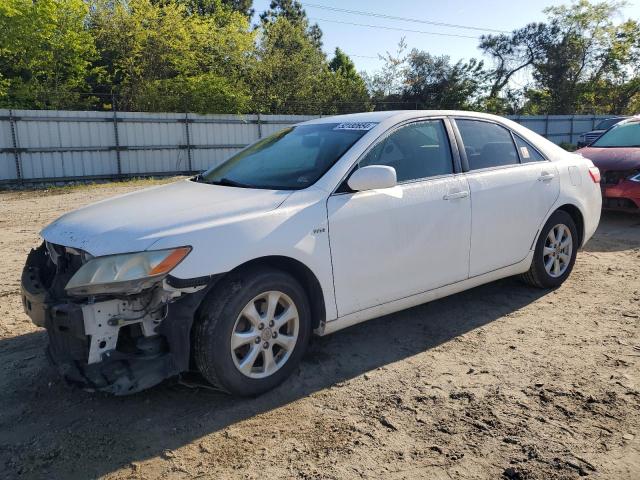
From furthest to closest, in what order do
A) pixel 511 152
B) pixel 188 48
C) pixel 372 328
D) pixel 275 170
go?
pixel 188 48
pixel 511 152
pixel 372 328
pixel 275 170

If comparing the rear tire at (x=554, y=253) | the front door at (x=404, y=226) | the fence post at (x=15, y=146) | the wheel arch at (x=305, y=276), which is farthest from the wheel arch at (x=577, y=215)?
the fence post at (x=15, y=146)

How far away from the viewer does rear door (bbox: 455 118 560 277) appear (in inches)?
168

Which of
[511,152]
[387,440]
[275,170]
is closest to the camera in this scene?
[387,440]

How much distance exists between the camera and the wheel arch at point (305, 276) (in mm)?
3209

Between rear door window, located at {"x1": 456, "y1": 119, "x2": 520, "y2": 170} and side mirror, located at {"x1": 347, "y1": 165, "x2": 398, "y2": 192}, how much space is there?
3.62 feet

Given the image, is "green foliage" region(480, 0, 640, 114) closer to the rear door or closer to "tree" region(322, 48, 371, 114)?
"tree" region(322, 48, 371, 114)

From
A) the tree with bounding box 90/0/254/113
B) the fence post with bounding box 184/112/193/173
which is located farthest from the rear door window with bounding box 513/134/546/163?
the tree with bounding box 90/0/254/113

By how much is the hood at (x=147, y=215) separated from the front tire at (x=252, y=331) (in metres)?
0.40

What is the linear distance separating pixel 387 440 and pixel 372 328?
1563mm

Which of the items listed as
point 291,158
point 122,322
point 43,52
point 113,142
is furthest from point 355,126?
point 43,52

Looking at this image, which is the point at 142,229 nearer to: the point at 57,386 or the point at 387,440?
the point at 57,386

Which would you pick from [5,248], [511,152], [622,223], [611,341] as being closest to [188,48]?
[5,248]

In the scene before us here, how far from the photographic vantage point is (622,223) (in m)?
8.52

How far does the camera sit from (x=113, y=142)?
16.8 m
